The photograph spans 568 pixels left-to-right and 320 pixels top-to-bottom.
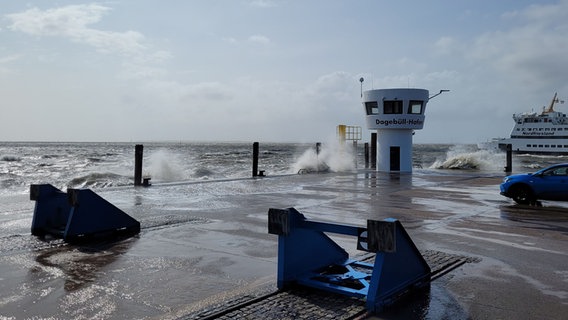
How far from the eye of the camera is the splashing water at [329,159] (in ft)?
112

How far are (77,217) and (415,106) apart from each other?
77.2ft

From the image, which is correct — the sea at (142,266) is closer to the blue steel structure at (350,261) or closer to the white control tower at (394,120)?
the blue steel structure at (350,261)

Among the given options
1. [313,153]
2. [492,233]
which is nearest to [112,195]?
[492,233]

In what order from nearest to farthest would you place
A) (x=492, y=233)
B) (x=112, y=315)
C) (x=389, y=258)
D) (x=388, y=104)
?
(x=112, y=315)
(x=389, y=258)
(x=492, y=233)
(x=388, y=104)

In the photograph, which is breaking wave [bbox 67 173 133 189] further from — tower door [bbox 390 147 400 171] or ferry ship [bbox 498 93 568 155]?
ferry ship [bbox 498 93 568 155]

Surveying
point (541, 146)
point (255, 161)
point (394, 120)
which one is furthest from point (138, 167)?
point (541, 146)

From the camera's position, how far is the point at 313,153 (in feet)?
119

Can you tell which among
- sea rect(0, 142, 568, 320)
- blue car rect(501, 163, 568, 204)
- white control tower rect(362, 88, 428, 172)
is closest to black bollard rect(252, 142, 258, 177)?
white control tower rect(362, 88, 428, 172)

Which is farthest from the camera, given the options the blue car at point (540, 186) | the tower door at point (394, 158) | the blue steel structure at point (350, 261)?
the tower door at point (394, 158)

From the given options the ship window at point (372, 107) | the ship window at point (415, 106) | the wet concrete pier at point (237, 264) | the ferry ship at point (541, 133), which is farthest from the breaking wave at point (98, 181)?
the ferry ship at point (541, 133)

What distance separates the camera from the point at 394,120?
28.5 meters

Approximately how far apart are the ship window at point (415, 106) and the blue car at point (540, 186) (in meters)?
14.3

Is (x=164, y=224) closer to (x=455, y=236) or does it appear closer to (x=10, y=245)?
(x=10, y=245)

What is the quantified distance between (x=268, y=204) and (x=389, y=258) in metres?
8.46
